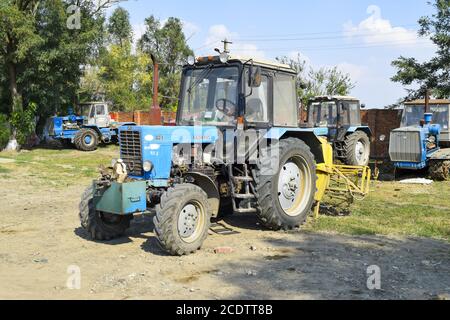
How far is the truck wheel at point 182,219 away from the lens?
588 centimetres

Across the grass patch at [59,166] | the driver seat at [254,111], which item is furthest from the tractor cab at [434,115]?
the grass patch at [59,166]

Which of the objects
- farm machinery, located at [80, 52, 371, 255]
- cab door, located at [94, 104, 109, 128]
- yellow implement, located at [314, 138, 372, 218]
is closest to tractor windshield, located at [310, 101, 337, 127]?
yellow implement, located at [314, 138, 372, 218]

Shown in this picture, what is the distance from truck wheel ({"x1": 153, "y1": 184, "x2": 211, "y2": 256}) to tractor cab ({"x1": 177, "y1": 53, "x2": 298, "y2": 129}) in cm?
143

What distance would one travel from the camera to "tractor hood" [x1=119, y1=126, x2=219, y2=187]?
651 centimetres

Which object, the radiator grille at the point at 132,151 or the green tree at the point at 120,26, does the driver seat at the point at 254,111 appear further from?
the green tree at the point at 120,26

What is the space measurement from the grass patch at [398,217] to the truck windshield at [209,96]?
2.28 meters

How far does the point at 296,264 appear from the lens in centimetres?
586

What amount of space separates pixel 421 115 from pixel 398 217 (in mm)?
7140

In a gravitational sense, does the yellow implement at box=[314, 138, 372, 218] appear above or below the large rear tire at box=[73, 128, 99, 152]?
below

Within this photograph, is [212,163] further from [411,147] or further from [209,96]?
[411,147]

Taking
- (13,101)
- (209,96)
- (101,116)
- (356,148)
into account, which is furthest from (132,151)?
(101,116)

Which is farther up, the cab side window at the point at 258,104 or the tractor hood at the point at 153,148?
the cab side window at the point at 258,104

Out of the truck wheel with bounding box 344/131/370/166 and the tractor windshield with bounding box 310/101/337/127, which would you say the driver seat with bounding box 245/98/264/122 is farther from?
the tractor windshield with bounding box 310/101/337/127

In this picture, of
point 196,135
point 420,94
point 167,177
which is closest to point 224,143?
point 196,135
